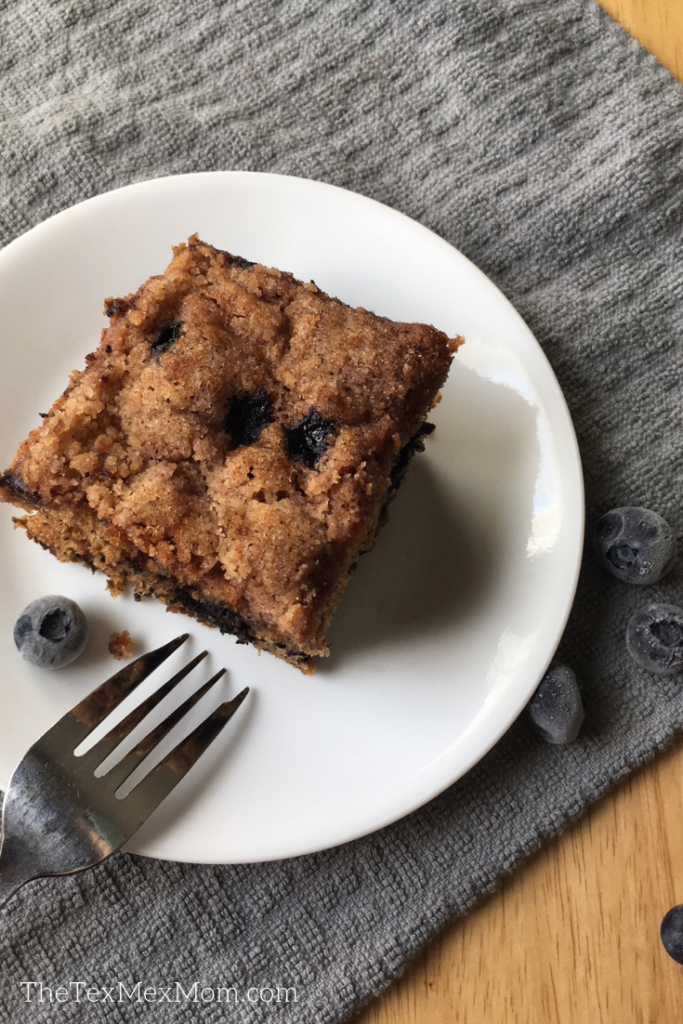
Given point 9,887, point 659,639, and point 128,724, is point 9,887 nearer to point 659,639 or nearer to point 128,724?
point 128,724

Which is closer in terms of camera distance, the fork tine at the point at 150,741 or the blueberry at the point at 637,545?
the fork tine at the point at 150,741

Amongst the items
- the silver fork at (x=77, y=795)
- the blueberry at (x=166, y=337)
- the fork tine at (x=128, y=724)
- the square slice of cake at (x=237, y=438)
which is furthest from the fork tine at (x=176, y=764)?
the blueberry at (x=166, y=337)

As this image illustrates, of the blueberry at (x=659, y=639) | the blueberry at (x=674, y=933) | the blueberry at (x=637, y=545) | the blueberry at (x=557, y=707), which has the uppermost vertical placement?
the blueberry at (x=637, y=545)

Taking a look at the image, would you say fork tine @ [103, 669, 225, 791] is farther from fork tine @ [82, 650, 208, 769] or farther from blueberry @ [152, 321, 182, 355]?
blueberry @ [152, 321, 182, 355]

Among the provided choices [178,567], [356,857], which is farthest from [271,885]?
[178,567]

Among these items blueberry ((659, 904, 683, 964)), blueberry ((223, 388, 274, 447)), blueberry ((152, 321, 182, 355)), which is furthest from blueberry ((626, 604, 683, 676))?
Answer: blueberry ((152, 321, 182, 355))

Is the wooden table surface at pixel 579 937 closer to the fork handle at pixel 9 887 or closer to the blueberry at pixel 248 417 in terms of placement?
the fork handle at pixel 9 887
